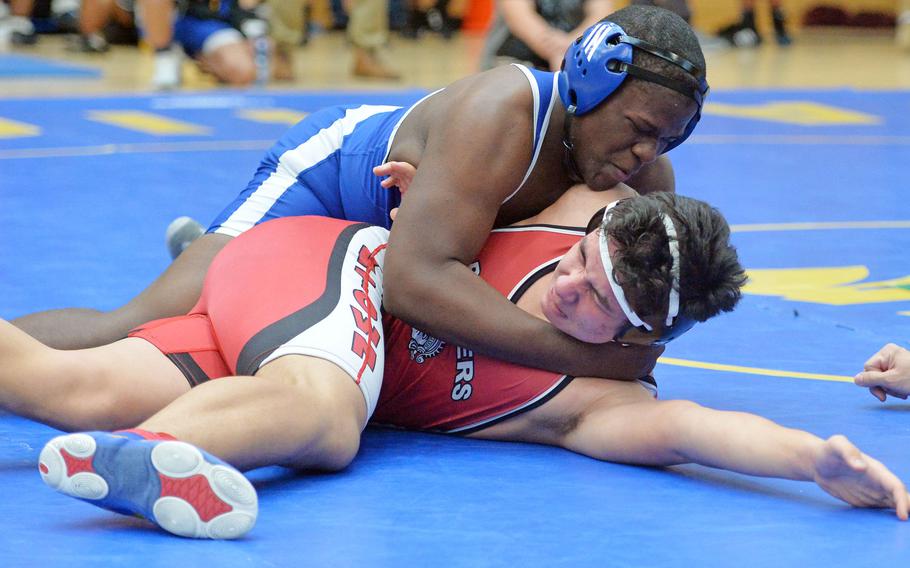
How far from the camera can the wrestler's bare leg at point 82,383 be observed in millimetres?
2746

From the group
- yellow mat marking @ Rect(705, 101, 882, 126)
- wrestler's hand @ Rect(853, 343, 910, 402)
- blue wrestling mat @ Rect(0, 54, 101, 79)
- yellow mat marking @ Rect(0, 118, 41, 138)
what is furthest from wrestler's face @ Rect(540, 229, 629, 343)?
blue wrestling mat @ Rect(0, 54, 101, 79)

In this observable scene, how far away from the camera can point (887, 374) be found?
3396 millimetres

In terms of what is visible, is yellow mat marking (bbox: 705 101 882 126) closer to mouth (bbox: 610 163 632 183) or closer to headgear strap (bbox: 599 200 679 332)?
mouth (bbox: 610 163 632 183)

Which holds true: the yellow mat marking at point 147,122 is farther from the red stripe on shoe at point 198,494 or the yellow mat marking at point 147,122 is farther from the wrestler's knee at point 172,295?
the red stripe on shoe at point 198,494

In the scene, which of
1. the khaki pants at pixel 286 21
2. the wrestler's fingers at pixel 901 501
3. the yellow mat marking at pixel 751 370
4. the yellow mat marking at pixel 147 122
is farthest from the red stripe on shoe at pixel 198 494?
the khaki pants at pixel 286 21

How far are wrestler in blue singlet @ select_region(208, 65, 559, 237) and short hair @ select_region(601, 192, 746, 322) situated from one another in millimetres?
1016

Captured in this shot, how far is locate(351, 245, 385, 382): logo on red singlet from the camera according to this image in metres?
3.00

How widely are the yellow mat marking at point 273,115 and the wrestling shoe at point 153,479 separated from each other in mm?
6781

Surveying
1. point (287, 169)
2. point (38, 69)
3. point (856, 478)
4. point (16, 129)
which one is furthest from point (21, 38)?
point (856, 478)

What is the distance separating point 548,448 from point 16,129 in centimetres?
611

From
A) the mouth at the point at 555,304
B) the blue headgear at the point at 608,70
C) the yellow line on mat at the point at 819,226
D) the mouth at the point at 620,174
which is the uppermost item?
the blue headgear at the point at 608,70

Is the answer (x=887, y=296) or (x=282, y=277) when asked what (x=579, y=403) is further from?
(x=887, y=296)

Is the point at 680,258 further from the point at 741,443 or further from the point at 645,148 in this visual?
the point at 645,148

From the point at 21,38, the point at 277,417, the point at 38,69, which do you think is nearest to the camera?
the point at 277,417
